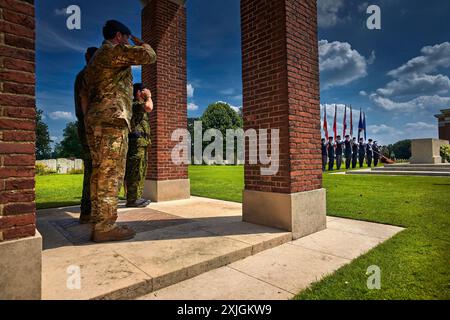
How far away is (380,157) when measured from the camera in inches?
958

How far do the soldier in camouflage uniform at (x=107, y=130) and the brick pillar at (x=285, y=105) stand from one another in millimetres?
1798

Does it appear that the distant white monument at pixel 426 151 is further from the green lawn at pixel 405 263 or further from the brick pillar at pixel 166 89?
the brick pillar at pixel 166 89

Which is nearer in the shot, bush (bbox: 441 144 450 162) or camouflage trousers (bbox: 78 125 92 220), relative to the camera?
camouflage trousers (bbox: 78 125 92 220)

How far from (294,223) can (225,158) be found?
4080cm

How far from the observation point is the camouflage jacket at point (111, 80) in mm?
2895

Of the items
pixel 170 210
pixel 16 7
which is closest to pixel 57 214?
pixel 170 210

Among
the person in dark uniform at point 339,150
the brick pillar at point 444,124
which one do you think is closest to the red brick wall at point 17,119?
the person in dark uniform at point 339,150

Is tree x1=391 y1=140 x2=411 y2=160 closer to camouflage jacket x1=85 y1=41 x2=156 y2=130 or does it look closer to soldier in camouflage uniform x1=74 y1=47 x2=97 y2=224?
soldier in camouflage uniform x1=74 y1=47 x2=97 y2=224

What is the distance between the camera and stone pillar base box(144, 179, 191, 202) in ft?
19.9

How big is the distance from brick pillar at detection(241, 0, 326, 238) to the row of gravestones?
2462cm

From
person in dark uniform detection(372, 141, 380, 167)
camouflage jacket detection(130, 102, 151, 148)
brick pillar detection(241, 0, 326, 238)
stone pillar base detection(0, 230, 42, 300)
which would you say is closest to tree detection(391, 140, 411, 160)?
person in dark uniform detection(372, 141, 380, 167)

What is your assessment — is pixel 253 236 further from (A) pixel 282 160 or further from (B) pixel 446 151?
(B) pixel 446 151

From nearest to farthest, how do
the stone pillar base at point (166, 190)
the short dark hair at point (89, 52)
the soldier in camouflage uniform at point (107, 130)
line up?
the soldier in camouflage uniform at point (107, 130)
the short dark hair at point (89, 52)
the stone pillar base at point (166, 190)
